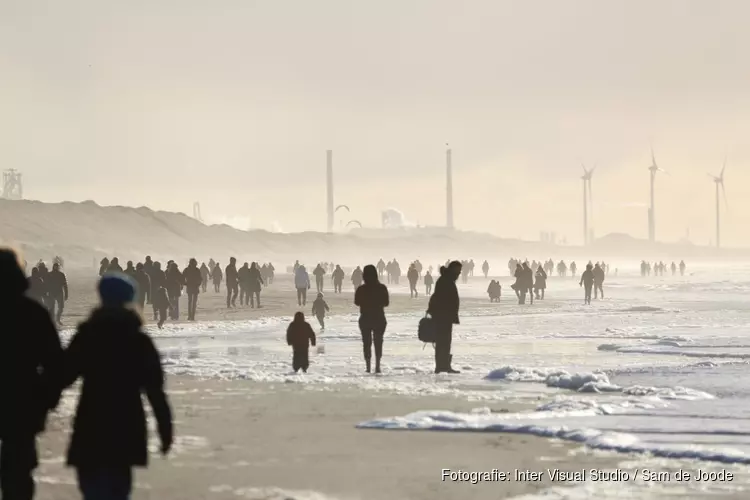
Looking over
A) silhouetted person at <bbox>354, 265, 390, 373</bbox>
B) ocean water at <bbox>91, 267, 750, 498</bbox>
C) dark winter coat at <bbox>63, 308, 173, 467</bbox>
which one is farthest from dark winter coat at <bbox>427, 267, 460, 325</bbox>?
dark winter coat at <bbox>63, 308, 173, 467</bbox>

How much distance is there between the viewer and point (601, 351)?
22.1 m

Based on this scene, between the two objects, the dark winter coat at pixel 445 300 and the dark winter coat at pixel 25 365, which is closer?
the dark winter coat at pixel 25 365

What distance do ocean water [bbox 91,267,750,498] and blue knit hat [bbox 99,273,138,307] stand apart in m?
3.62

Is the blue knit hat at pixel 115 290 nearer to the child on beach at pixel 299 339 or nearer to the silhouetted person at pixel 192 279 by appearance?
the child on beach at pixel 299 339

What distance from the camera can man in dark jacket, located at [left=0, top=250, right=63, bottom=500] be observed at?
236 inches

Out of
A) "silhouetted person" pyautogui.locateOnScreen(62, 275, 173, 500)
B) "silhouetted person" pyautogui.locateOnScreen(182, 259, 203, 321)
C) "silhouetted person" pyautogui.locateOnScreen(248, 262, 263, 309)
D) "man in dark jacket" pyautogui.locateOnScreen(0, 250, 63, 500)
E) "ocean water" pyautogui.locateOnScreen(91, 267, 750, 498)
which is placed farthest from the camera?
"silhouetted person" pyautogui.locateOnScreen(248, 262, 263, 309)

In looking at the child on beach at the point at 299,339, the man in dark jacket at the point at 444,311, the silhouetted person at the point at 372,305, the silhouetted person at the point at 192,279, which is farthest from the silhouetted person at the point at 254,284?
the man in dark jacket at the point at 444,311

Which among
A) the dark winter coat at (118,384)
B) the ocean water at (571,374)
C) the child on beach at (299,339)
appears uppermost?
the dark winter coat at (118,384)

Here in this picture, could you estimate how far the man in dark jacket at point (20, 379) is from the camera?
600 centimetres

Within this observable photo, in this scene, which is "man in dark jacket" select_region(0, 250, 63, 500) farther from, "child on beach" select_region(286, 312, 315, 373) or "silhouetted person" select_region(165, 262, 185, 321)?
"silhouetted person" select_region(165, 262, 185, 321)

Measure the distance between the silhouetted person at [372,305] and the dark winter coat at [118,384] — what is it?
11.0 meters

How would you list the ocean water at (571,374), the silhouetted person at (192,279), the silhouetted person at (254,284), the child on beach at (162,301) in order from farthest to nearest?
the silhouetted person at (254,284)
the silhouetted person at (192,279)
the child on beach at (162,301)
the ocean water at (571,374)

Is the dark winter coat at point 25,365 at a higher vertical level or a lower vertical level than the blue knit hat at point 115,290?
lower

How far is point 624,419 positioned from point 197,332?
1873 centimetres
